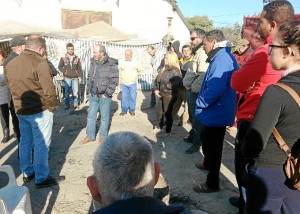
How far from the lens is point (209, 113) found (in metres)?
3.54

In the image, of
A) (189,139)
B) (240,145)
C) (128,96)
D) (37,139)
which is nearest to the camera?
(240,145)

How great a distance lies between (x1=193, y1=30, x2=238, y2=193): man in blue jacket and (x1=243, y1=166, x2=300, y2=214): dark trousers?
1474 millimetres

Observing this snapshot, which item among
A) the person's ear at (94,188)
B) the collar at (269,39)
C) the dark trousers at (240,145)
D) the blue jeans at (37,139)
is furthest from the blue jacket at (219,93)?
the person's ear at (94,188)

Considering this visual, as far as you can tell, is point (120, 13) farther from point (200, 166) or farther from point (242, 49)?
point (200, 166)

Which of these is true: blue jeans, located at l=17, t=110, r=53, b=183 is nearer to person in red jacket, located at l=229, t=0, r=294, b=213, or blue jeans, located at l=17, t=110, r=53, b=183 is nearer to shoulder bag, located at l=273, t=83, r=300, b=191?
person in red jacket, located at l=229, t=0, r=294, b=213

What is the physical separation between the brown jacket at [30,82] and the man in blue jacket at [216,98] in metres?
1.97

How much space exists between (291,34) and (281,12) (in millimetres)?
692

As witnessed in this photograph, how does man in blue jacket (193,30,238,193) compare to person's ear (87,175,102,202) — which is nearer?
person's ear (87,175,102,202)

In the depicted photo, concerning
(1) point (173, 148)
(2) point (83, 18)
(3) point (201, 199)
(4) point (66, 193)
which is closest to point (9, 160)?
(4) point (66, 193)

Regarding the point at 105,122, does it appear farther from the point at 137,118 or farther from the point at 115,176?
the point at 115,176

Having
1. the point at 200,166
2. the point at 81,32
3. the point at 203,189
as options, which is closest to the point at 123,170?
the point at 203,189

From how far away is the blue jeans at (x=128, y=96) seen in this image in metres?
8.27

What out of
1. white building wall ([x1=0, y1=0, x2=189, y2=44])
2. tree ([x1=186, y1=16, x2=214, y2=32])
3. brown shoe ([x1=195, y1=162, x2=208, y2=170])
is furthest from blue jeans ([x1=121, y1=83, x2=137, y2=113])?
tree ([x1=186, y1=16, x2=214, y2=32])

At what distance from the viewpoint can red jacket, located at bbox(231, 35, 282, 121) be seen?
2.46 meters
